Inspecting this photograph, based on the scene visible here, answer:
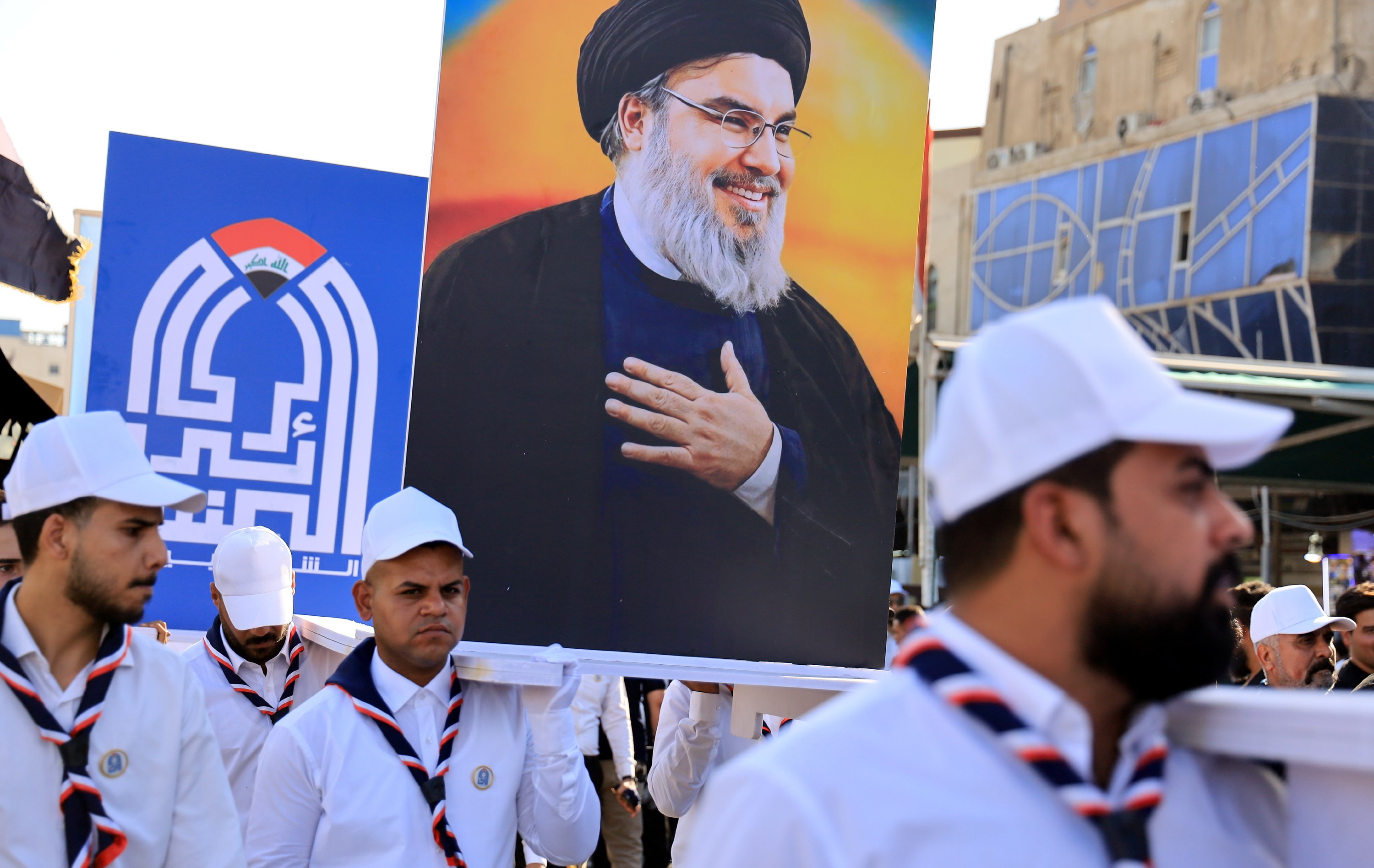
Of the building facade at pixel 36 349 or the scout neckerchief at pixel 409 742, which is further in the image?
the building facade at pixel 36 349

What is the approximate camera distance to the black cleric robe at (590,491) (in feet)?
12.8

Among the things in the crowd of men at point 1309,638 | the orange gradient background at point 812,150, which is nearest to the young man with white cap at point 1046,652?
the orange gradient background at point 812,150

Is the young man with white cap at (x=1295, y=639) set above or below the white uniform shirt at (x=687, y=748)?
above

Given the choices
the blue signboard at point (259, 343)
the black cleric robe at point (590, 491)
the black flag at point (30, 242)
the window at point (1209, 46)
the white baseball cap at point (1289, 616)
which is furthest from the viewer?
the window at point (1209, 46)

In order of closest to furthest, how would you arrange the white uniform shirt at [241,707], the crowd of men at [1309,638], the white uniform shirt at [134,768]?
1. the white uniform shirt at [134,768]
2. the white uniform shirt at [241,707]
3. the crowd of men at [1309,638]

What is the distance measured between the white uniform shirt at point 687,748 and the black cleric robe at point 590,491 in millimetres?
634

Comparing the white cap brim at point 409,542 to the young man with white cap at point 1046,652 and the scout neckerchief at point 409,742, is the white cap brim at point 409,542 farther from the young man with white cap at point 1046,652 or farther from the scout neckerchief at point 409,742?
the young man with white cap at point 1046,652

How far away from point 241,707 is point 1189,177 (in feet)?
75.4

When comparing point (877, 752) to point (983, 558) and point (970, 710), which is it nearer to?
point (970, 710)

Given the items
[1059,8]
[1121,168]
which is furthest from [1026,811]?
[1059,8]

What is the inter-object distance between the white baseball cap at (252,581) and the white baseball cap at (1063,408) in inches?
153

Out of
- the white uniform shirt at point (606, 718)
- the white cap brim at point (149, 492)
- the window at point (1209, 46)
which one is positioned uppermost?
the window at point (1209, 46)

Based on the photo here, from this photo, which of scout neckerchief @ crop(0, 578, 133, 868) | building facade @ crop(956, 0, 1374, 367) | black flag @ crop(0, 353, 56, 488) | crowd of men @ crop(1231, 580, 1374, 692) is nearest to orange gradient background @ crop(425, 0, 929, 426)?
scout neckerchief @ crop(0, 578, 133, 868)

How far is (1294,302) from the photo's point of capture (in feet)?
70.8
